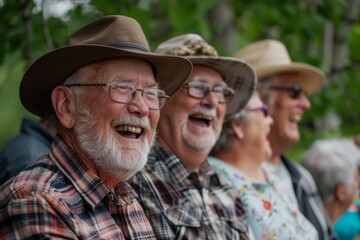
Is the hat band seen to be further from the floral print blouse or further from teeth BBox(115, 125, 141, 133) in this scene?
the floral print blouse

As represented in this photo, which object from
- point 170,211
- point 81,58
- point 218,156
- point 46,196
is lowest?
→ point 218,156

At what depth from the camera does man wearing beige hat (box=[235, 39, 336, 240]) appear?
5.45 meters

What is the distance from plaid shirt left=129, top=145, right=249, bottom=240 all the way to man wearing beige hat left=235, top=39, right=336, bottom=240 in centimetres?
135

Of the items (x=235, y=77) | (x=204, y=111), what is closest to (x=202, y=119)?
(x=204, y=111)

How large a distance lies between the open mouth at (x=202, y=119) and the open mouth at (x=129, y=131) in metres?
0.99

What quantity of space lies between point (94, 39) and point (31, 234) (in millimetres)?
888

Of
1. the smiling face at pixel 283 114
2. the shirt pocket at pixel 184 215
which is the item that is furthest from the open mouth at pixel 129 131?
the smiling face at pixel 283 114

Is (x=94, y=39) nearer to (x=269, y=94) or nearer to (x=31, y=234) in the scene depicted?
(x=31, y=234)

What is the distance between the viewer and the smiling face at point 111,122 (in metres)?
3.02

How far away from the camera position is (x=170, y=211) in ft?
11.6

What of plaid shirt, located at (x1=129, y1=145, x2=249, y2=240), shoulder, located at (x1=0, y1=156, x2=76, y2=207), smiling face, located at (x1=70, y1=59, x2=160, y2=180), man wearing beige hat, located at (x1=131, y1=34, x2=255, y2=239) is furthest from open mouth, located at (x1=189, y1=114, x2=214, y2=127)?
shoulder, located at (x1=0, y1=156, x2=76, y2=207)

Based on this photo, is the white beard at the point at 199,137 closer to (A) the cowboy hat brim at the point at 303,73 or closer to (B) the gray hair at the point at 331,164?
(A) the cowboy hat brim at the point at 303,73

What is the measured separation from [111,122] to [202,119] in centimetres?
115

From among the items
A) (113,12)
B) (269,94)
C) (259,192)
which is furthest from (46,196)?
(269,94)
